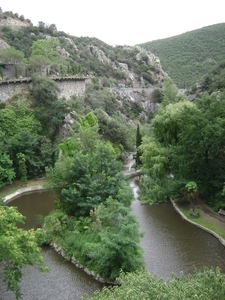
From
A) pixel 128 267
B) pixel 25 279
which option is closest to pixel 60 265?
pixel 25 279

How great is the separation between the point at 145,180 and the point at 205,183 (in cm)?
663

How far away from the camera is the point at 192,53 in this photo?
367 feet

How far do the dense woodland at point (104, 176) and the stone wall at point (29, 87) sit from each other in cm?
88

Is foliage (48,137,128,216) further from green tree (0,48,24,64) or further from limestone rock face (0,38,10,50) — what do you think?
limestone rock face (0,38,10,50)

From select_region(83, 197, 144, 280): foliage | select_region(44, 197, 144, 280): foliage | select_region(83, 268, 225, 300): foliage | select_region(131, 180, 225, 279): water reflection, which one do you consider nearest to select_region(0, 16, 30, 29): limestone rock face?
select_region(44, 197, 144, 280): foliage

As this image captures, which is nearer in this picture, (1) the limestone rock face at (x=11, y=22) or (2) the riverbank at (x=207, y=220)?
(2) the riverbank at (x=207, y=220)

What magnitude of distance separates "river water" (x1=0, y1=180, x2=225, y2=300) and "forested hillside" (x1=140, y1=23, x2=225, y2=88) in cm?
7110

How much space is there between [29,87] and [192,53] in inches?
2999

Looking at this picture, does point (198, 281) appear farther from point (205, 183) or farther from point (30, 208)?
point (30, 208)

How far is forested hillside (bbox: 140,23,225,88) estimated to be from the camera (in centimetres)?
10119

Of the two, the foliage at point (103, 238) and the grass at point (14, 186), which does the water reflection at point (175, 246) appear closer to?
the foliage at point (103, 238)

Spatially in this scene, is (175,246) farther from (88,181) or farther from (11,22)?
(11,22)

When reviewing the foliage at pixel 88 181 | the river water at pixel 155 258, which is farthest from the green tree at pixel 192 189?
the foliage at pixel 88 181

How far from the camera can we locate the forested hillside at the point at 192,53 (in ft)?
332
